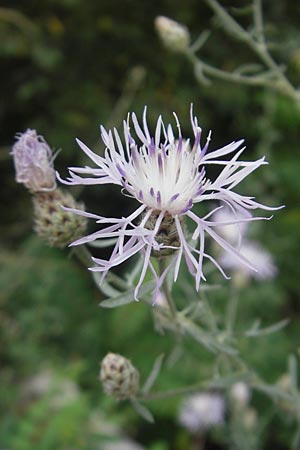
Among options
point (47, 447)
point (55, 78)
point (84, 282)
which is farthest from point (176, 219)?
point (55, 78)

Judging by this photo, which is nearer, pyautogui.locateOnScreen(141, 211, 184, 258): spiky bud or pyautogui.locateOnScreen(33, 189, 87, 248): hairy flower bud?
pyautogui.locateOnScreen(141, 211, 184, 258): spiky bud

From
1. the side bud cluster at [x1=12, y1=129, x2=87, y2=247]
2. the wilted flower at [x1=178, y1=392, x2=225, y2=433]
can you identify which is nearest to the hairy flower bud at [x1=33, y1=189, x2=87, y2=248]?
the side bud cluster at [x1=12, y1=129, x2=87, y2=247]

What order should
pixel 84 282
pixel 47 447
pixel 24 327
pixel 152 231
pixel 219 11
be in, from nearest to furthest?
pixel 152 231 < pixel 219 11 < pixel 47 447 < pixel 24 327 < pixel 84 282

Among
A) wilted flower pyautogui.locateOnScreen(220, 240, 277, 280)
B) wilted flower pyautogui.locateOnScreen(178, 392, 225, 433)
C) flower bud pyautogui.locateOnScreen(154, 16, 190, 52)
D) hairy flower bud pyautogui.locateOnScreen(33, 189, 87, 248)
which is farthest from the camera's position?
wilted flower pyautogui.locateOnScreen(178, 392, 225, 433)

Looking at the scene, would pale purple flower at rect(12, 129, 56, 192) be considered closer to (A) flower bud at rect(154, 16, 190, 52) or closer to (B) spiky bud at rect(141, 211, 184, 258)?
(B) spiky bud at rect(141, 211, 184, 258)

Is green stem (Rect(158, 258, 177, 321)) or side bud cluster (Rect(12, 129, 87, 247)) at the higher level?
side bud cluster (Rect(12, 129, 87, 247))

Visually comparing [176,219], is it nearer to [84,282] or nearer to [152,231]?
[152,231]

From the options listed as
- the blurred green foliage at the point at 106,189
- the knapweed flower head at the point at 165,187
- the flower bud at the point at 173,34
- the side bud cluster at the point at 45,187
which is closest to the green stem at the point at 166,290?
the knapweed flower head at the point at 165,187
